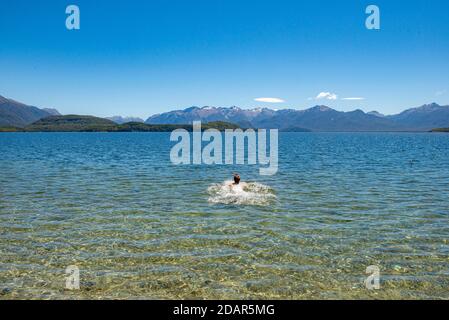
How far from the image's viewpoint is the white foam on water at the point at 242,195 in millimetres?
30766

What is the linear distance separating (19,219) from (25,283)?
37.2 feet

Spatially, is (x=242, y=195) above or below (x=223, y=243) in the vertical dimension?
above

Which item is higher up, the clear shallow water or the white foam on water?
the white foam on water

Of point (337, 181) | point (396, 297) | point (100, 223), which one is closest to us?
point (396, 297)

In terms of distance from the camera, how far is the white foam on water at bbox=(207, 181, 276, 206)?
3077cm

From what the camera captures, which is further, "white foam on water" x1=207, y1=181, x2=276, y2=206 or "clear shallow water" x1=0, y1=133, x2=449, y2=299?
"white foam on water" x1=207, y1=181, x2=276, y2=206

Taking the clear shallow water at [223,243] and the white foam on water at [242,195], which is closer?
the clear shallow water at [223,243]

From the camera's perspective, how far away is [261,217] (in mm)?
25359

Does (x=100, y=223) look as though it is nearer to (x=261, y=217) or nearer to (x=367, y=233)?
(x=261, y=217)

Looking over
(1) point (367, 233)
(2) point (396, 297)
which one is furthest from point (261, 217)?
(2) point (396, 297)

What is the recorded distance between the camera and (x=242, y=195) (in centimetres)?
3272

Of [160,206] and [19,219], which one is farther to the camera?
[160,206]

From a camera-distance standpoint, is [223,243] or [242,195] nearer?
[223,243]
